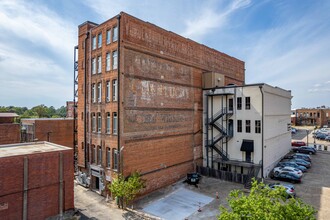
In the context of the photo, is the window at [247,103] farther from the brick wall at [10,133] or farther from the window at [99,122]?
the brick wall at [10,133]

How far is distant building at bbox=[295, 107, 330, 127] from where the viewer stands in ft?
262

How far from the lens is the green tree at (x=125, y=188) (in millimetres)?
19062

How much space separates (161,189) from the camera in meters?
24.7

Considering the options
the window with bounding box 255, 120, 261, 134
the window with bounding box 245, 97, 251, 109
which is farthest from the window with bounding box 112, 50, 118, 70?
the window with bounding box 255, 120, 261, 134

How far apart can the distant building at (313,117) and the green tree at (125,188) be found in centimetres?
8408

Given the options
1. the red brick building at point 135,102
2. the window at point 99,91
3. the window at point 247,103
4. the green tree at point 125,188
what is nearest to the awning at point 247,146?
the window at point 247,103

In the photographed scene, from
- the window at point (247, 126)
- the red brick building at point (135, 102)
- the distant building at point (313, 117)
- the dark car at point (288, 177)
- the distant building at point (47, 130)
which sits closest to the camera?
the red brick building at point (135, 102)

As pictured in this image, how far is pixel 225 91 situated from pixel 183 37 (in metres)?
9.36

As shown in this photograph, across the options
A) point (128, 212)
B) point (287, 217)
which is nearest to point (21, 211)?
point (128, 212)

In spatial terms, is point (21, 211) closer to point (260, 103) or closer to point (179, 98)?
point (179, 98)

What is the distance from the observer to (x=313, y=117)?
269 ft

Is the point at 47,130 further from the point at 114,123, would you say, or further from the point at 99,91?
the point at 114,123

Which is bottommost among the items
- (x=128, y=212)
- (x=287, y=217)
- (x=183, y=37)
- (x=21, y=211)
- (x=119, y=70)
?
(x=128, y=212)

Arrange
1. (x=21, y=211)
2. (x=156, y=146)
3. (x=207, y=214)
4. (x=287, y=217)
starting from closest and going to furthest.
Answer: (x=287, y=217)
(x=21, y=211)
(x=207, y=214)
(x=156, y=146)
